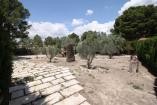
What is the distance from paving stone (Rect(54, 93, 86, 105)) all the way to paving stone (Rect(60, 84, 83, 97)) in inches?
9.4

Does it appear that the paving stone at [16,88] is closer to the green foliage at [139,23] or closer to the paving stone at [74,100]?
the paving stone at [74,100]

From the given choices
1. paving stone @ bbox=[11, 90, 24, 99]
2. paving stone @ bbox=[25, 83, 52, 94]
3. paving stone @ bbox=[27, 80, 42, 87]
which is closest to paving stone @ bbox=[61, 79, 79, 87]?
paving stone @ bbox=[25, 83, 52, 94]

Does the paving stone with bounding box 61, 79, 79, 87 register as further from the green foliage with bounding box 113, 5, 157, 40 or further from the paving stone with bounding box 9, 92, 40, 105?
the green foliage with bounding box 113, 5, 157, 40

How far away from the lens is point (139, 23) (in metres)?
37.7

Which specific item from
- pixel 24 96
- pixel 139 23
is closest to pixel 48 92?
pixel 24 96

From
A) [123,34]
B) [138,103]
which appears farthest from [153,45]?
[123,34]

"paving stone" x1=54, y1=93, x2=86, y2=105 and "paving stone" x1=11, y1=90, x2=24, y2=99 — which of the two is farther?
"paving stone" x1=11, y1=90, x2=24, y2=99

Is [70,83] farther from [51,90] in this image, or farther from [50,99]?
[50,99]

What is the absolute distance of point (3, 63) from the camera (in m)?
3.55

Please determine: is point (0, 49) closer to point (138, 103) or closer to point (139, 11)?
point (138, 103)

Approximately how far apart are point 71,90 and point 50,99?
0.96 m

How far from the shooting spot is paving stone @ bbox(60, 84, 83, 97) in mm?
5711

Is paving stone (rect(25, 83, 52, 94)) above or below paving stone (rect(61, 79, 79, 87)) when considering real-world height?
below

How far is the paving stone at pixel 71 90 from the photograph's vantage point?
571 centimetres
